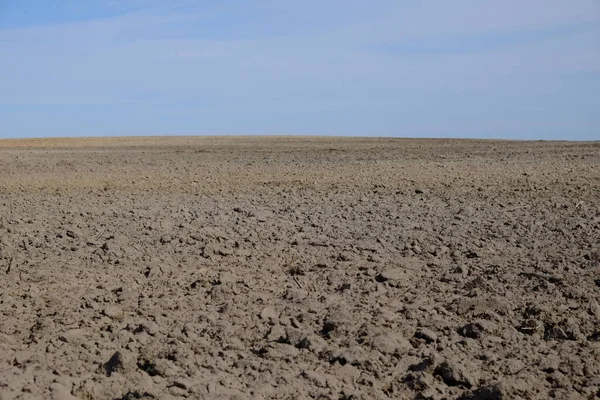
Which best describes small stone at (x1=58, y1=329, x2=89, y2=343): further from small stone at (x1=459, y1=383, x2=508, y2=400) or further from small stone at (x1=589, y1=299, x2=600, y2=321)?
small stone at (x1=589, y1=299, x2=600, y2=321)

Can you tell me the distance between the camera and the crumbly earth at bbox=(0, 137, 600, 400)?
4207 millimetres

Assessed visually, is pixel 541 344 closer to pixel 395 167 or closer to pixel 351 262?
pixel 351 262

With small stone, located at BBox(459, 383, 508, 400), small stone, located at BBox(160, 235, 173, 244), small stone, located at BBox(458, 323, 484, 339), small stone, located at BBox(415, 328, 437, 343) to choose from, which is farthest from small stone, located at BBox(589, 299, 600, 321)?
small stone, located at BBox(160, 235, 173, 244)

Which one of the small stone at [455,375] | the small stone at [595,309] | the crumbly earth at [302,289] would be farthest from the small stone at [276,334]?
the small stone at [595,309]

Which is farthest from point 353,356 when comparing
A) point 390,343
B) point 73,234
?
point 73,234

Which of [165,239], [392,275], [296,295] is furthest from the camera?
[165,239]

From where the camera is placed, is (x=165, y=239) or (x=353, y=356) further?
(x=165, y=239)

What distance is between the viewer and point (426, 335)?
4.66m

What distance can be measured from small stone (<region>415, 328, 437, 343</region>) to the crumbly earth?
11 millimetres

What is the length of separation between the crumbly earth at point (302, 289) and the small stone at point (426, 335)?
1 cm

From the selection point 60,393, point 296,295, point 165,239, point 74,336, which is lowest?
point 60,393

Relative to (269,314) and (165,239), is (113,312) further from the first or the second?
(165,239)

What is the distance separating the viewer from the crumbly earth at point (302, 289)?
4.21 m

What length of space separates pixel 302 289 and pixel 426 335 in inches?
40.1
